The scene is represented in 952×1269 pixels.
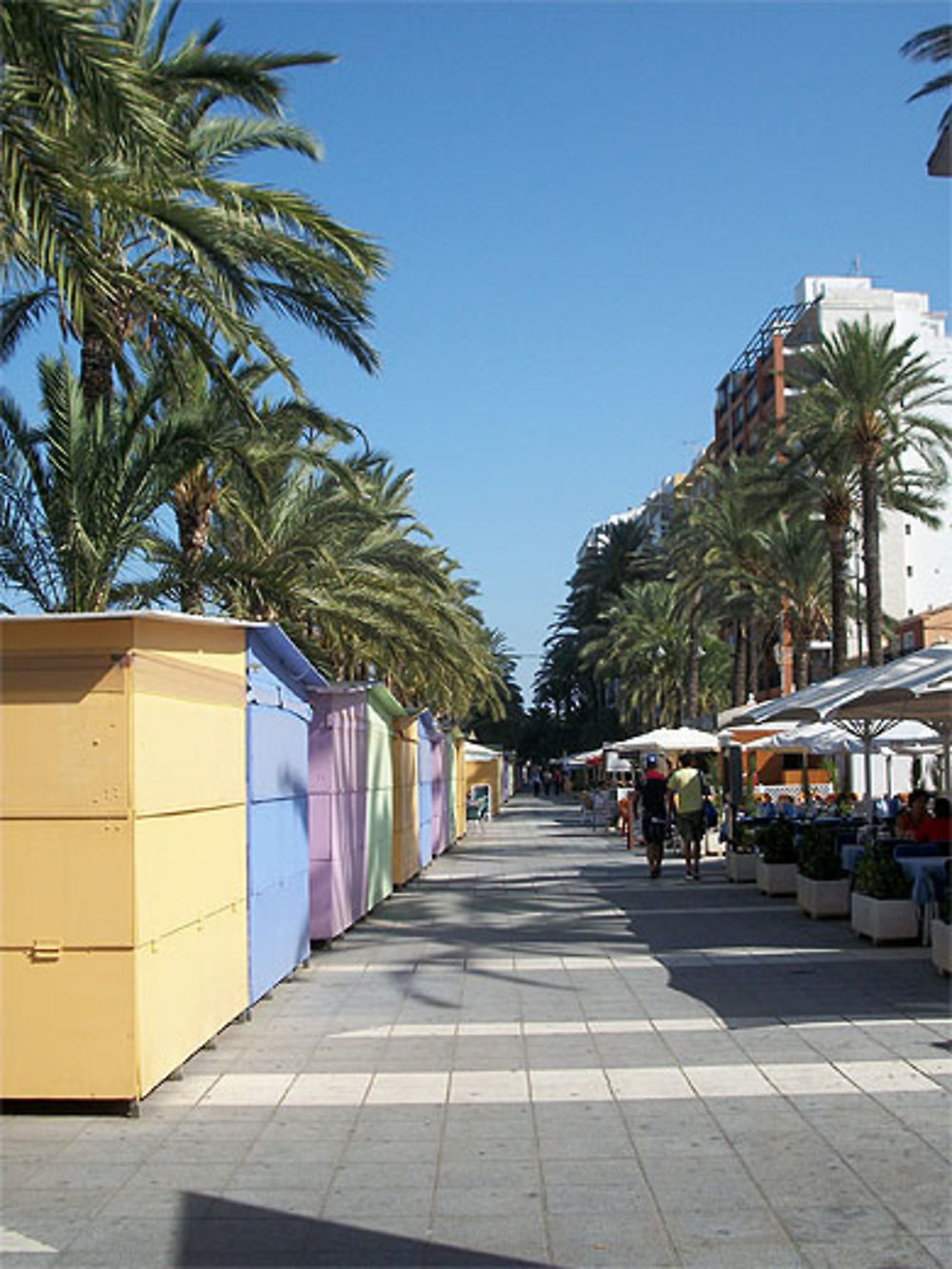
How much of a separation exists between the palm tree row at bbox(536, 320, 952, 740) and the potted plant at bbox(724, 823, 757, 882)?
7392 mm

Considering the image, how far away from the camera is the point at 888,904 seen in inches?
479

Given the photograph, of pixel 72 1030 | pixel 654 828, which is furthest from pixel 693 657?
pixel 72 1030

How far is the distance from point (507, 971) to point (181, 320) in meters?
5.96

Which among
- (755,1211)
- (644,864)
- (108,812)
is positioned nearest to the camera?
(755,1211)

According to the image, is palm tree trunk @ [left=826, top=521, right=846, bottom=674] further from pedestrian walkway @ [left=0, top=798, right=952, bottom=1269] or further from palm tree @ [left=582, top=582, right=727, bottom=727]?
palm tree @ [left=582, top=582, right=727, bottom=727]

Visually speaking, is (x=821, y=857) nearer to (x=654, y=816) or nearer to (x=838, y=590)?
(x=654, y=816)

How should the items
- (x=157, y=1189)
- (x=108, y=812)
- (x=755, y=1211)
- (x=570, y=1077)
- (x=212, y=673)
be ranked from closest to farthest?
(x=755, y=1211) < (x=157, y=1189) < (x=108, y=812) < (x=570, y=1077) < (x=212, y=673)

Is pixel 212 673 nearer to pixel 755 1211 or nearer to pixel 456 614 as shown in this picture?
pixel 755 1211

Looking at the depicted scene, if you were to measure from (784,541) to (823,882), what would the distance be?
2599 cm

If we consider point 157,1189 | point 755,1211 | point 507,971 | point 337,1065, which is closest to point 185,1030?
point 337,1065

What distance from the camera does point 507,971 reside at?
1191 cm

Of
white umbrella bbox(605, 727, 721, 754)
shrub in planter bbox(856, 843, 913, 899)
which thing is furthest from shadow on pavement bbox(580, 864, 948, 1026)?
white umbrella bbox(605, 727, 721, 754)

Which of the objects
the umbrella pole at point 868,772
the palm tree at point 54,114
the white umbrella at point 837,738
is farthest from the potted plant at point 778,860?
the palm tree at point 54,114

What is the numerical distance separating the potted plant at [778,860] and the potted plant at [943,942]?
6940mm
